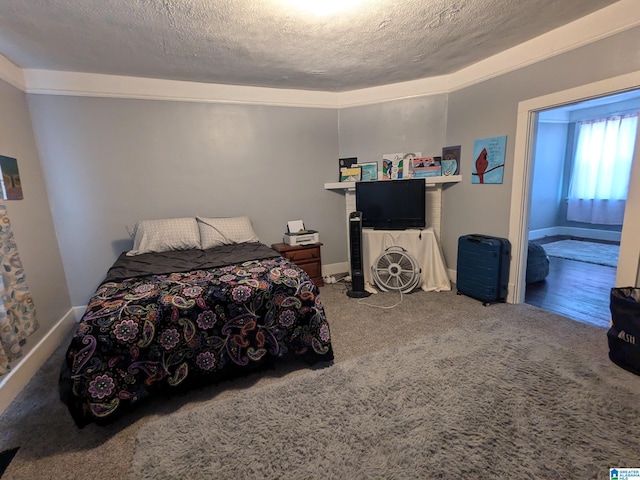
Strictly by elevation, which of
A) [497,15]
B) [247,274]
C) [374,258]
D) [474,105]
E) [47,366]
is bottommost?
[47,366]

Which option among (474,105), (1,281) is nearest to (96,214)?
(1,281)

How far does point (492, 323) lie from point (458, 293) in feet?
2.28

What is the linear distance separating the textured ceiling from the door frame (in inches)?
20.9

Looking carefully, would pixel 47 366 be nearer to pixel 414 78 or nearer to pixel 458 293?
pixel 458 293

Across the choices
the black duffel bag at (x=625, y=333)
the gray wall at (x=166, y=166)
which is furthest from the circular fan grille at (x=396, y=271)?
the black duffel bag at (x=625, y=333)

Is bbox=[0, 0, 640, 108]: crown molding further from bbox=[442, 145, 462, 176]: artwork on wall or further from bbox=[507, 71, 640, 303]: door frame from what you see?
bbox=[442, 145, 462, 176]: artwork on wall

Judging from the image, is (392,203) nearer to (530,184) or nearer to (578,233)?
(530,184)

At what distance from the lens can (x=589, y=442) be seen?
142cm

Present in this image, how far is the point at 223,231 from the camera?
3.17 meters

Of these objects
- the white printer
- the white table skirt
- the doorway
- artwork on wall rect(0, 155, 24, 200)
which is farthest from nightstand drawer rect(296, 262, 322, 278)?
artwork on wall rect(0, 155, 24, 200)

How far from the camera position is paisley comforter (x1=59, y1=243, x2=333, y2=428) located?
1.57m

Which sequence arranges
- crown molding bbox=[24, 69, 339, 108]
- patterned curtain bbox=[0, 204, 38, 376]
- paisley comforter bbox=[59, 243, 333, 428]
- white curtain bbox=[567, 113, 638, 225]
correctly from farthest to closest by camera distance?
white curtain bbox=[567, 113, 638, 225] < crown molding bbox=[24, 69, 339, 108] < patterned curtain bbox=[0, 204, 38, 376] < paisley comforter bbox=[59, 243, 333, 428]

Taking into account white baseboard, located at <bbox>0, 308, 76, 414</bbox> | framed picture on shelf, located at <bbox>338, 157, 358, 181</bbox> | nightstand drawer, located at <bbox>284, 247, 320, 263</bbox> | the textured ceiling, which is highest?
the textured ceiling

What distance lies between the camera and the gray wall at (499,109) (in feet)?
7.04
